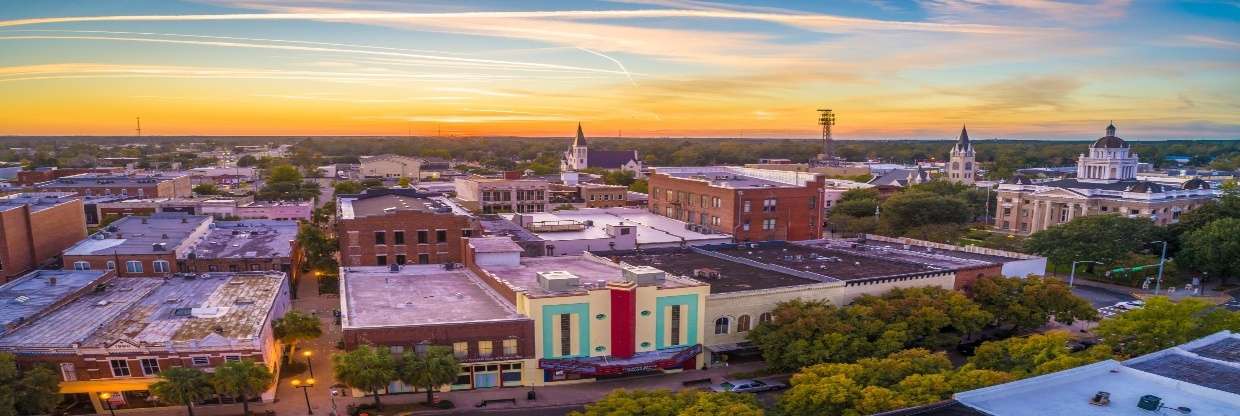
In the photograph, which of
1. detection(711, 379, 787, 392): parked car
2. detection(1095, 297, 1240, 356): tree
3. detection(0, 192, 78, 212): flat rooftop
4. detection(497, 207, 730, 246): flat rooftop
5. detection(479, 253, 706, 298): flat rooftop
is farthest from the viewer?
detection(497, 207, 730, 246): flat rooftop

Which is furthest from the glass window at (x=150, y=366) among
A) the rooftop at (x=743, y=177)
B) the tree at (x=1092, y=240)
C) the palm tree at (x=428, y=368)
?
the tree at (x=1092, y=240)

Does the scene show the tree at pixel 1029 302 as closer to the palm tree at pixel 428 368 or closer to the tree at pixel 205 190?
the palm tree at pixel 428 368

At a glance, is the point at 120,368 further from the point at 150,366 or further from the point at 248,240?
the point at 248,240

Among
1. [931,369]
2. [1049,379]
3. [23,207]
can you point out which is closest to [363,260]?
[23,207]

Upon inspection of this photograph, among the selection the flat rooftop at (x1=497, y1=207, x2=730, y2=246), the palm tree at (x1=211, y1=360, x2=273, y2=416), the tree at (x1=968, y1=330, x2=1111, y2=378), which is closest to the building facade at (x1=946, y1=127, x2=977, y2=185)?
the flat rooftop at (x1=497, y1=207, x2=730, y2=246)

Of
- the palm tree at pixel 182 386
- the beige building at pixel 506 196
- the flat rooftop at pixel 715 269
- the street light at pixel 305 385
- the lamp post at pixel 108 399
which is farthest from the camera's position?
the beige building at pixel 506 196

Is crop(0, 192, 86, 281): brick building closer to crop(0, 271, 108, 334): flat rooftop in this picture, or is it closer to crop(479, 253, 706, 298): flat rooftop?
crop(0, 271, 108, 334): flat rooftop
